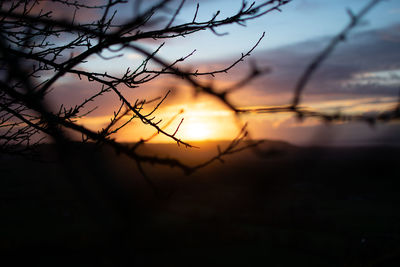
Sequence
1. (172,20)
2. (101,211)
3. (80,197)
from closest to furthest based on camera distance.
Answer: (80,197) → (101,211) → (172,20)

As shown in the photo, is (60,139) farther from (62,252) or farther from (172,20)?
(62,252)

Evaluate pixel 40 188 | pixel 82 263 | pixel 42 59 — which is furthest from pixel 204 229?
pixel 42 59

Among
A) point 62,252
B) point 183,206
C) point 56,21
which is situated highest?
point 56,21

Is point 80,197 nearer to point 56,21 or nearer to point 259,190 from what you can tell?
point 259,190

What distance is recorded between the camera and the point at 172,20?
2.39 m

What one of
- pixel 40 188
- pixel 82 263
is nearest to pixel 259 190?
pixel 40 188

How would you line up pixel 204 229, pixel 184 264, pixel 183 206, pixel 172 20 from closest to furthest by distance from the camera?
pixel 172 20 < pixel 184 264 < pixel 183 206 < pixel 204 229

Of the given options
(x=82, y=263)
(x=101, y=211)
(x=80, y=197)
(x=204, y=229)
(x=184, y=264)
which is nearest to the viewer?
(x=80, y=197)

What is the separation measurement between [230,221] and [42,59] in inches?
1264

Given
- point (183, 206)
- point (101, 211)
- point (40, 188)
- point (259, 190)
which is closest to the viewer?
point (259, 190)

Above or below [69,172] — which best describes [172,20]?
above

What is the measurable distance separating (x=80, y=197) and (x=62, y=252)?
2587cm

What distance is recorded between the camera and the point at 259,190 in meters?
1.20

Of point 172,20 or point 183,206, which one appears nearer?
point 172,20
